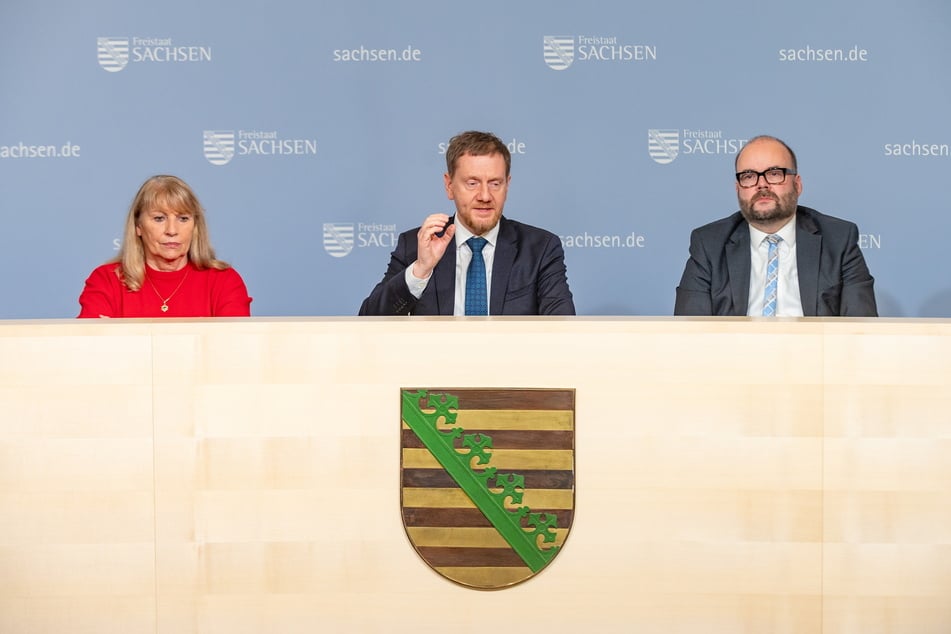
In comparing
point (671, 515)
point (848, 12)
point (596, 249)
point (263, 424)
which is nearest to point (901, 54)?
point (848, 12)

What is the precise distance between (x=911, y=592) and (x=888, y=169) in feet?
9.05

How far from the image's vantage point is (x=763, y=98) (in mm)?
4066

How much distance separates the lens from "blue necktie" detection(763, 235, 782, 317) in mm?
2838

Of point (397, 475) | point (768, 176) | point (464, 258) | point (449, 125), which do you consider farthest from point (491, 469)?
point (449, 125)

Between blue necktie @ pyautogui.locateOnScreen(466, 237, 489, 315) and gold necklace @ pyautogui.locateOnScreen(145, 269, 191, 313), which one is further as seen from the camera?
blue necktie @ pyautogui.locateOnScreen(466, 237, 489, 315)

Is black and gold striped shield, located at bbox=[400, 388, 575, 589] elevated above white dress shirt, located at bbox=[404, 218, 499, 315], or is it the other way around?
white dress shirt, located at bbox=[404, 218, 499, 315]

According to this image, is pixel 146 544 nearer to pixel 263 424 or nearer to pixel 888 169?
pixel 263 424

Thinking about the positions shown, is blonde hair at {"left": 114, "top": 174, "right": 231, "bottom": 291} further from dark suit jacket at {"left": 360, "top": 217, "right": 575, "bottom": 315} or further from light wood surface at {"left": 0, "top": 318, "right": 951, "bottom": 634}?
light wood surface at {"left": 0, "top": 318, "right": 951, "bottom": 634}

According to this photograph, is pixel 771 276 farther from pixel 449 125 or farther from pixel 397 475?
pixel 449 125

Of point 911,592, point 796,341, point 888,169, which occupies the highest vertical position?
point 888,169

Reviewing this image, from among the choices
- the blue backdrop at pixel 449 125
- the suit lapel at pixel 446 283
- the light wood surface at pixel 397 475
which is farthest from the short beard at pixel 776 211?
the light wood surface at pixel 397 475

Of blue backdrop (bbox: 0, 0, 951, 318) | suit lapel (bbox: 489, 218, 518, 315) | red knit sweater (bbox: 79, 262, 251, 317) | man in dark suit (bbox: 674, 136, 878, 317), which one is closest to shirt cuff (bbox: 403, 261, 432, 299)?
suit lapel (bbox: 489, 218, 518, 315)

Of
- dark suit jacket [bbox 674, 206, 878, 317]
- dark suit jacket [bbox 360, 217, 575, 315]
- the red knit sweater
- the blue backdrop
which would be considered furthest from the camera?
the blue backdrop

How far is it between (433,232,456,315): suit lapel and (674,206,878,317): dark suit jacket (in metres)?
0.68
